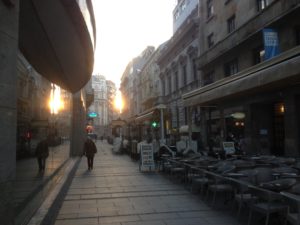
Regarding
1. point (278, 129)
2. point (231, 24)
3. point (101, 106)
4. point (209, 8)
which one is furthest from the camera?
point (101, 106)

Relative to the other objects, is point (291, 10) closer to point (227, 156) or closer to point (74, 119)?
point (227, 156)

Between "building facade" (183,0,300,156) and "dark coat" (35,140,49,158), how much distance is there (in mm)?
5142

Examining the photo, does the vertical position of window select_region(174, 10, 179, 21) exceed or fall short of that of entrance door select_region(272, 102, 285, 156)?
it exceeds it

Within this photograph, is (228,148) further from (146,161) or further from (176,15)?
(176,15)

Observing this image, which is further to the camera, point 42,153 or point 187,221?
point 42,153

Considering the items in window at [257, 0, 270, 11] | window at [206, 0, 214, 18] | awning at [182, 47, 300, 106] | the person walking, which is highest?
window at [206, 0, 214, 18]

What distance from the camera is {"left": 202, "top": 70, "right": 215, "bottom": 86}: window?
30844 mm

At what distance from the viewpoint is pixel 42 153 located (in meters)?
10.9

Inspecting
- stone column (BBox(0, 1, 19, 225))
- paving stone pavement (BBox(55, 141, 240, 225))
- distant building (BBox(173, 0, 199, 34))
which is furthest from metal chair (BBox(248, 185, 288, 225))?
distant building (BBox(173, 0, 199, 34))

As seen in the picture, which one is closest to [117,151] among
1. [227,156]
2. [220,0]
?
[220,0]

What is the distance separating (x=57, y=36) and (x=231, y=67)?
19.5m

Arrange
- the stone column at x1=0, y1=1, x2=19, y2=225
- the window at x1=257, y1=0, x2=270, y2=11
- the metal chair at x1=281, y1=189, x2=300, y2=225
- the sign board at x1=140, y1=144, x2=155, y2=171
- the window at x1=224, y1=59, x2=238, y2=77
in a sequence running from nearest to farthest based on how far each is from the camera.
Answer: the stone column at x1=0, y1=1, x2=19, y2=225 → the metal chair at x1=281, y1=189, x2=300, y2=225 → the sign board at x1=140, y1=144, x2=155, y2=171 → the window at x1=257, y1=0, x2=270, y2=11 → the window at x1=224, y1=59, x2=238, y2=77

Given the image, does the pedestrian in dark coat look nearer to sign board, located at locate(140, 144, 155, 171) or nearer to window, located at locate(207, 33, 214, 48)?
sign board, located at locate(140, 144, 155, 171)

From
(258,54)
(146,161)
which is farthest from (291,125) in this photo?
(146,161)
